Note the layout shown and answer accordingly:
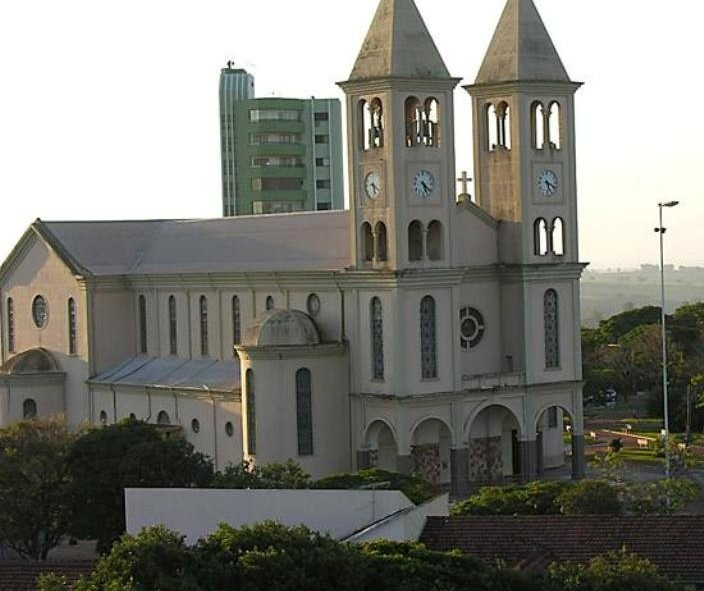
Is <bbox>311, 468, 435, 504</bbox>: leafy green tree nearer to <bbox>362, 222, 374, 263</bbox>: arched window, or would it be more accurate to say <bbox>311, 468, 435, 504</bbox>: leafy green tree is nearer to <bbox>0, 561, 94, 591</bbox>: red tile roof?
<bbox>362, 222, 374, 263</bbox>: arched window

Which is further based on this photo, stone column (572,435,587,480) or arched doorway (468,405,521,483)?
stone column (572,435,587,480)

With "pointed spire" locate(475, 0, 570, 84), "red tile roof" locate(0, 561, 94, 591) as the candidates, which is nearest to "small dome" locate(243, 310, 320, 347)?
"pointed spire" locate(475, 0, 570, 84)

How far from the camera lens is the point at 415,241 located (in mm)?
66750

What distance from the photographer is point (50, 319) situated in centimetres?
8050

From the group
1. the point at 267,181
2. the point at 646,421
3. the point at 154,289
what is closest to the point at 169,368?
the point at 154,289

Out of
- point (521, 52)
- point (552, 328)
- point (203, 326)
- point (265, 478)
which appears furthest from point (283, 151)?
point (265, 478)

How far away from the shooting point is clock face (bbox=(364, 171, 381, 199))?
6650 cm

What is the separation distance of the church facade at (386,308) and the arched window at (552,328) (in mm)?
72

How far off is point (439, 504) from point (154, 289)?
107ft

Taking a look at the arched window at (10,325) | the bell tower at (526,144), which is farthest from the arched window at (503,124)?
A: the arched window at (10,325)

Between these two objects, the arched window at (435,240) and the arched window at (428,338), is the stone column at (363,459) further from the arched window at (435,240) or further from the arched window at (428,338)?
the arched window at (435,240)

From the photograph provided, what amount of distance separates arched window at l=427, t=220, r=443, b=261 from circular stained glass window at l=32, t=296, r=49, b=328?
20692 millimetres

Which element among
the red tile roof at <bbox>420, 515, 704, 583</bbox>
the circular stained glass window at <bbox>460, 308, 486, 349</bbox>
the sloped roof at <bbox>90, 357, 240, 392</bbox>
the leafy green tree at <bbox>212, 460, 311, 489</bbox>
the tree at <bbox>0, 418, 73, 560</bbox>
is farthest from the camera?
the sloped roof at <bbox>90, 357, 240, 392</bbox>

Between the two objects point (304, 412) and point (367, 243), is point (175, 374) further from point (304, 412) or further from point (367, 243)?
point (367, 243)
